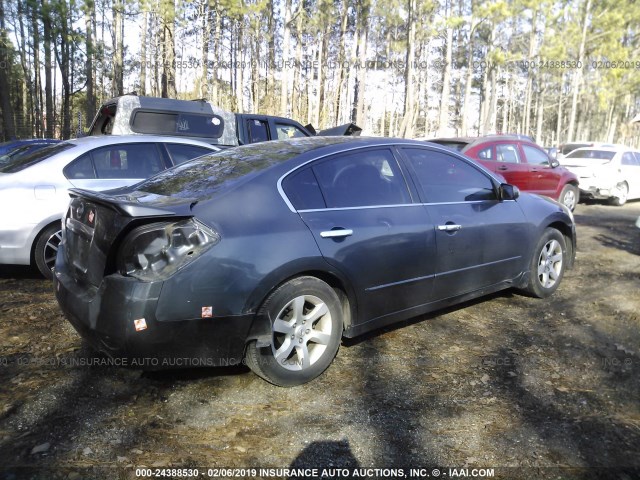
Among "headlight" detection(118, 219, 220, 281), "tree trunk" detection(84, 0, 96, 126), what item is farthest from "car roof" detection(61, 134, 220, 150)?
"tree trunk" detection(84, 0, 96, 126)

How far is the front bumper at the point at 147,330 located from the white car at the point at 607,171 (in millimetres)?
12938

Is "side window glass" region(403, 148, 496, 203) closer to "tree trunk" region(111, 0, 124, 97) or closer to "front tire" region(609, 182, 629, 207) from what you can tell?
"front tire" region(609, 182, 629, 207)

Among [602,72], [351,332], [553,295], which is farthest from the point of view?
[602,72]

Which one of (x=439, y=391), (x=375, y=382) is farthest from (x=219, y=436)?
(x=439, y=391)

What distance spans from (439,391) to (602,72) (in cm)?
4124

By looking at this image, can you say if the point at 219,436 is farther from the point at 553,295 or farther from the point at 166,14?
the point at 166,14

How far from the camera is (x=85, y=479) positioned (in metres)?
2.33

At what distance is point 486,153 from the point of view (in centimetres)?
977

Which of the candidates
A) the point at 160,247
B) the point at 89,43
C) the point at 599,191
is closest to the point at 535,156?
the point at 599,191

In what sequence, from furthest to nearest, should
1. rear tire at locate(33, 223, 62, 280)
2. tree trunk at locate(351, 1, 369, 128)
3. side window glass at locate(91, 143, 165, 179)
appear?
tree trunk at locate(351, 1, 369, 128) < side window glass at locate(91, 143, 165, 179) < rear tire at locate(33, 223, 62, 280)

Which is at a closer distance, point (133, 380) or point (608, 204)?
point (133, 380)

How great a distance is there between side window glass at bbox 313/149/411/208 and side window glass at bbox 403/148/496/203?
0.25 meters

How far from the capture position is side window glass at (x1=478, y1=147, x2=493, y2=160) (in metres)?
9.66

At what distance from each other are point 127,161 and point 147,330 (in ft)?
11.6
